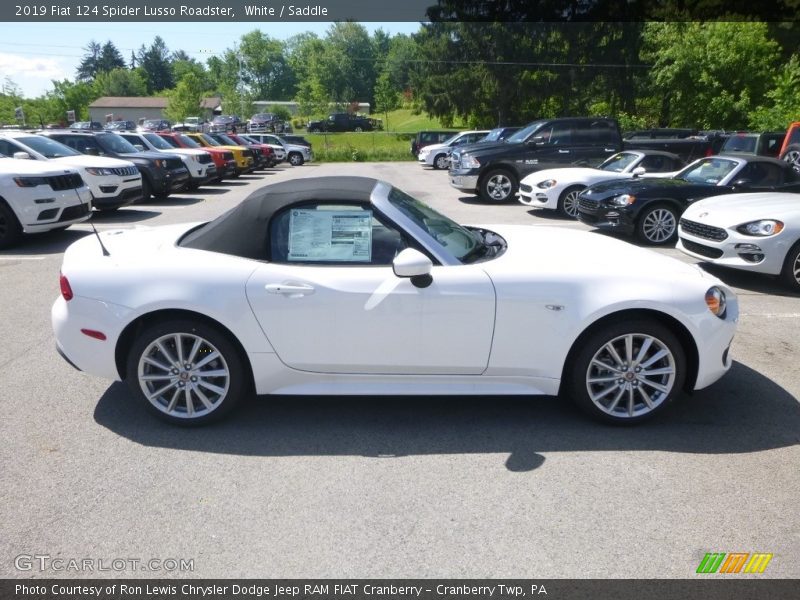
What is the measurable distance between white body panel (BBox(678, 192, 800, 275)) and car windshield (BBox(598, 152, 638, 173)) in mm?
4624

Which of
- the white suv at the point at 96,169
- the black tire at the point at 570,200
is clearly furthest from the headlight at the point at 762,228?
the white suv at the point at 96,169

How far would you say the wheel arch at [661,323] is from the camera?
12.7ft

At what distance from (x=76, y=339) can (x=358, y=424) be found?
1808 millimetres

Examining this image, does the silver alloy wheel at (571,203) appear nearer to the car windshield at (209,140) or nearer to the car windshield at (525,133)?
the car windshield at (525,133)

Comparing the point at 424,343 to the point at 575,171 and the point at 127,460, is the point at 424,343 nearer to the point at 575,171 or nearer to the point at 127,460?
the point at 127,460

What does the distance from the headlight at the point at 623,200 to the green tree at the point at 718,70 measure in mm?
24418

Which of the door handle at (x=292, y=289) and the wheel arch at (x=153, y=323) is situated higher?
the door handle at (x=292, y=289)

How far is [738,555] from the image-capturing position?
280 centimetres

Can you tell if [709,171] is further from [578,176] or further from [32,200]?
[32,200]

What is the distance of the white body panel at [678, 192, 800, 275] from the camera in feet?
23.3

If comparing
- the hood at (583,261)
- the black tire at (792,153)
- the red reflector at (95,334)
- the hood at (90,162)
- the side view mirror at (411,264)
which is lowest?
the hood at (90,162)

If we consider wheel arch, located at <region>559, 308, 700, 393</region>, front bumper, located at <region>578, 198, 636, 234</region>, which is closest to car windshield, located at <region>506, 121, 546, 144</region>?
front bumper, located at <region>578, 198, 636, 234</region>

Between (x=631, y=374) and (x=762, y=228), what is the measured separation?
14.3ft

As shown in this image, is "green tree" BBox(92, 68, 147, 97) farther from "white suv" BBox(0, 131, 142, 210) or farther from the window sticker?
the window sticker
